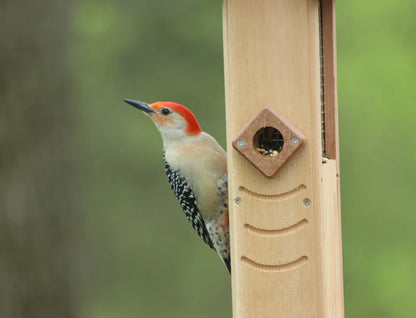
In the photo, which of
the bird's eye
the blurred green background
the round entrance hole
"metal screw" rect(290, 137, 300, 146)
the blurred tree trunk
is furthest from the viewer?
the blurred green background

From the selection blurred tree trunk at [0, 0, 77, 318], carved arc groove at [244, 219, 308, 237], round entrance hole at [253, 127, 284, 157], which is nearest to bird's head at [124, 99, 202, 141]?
round entrance hole at [253, 127, 284, 157]

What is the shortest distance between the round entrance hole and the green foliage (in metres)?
5.20

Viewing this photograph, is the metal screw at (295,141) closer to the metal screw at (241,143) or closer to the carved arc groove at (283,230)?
the metal screw at (241,143)

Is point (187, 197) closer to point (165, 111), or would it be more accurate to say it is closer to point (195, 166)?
point (195, 166)

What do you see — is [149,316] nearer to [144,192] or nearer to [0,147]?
[144,192]

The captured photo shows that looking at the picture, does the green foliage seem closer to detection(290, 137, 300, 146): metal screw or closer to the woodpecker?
the woodpecker

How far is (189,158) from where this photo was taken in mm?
4488

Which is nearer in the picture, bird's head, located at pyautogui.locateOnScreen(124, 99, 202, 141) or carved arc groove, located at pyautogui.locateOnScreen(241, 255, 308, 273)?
carved arc groove, located at pyautogui.locateOnScreen(241, 255, 308, 273)

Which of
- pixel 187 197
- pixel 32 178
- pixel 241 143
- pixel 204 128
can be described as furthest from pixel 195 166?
pixel 204 128

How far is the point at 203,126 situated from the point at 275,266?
19.8 ft

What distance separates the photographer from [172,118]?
4449 millimetres

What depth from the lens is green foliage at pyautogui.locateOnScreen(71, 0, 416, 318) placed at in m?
9.38

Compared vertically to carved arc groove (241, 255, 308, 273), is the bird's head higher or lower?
higher

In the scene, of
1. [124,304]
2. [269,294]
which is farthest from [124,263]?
[269,294]
